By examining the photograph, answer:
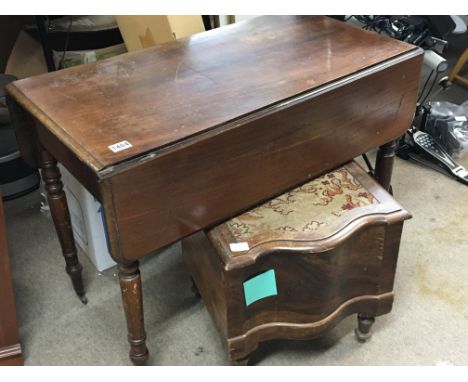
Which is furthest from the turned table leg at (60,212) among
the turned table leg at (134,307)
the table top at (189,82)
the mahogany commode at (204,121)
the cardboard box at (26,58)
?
the cardboard box at (26,58)

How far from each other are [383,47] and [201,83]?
1.62 ft

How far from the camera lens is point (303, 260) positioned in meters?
1.25

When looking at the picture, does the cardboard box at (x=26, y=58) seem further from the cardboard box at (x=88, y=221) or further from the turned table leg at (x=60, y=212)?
the turned table leg at (x=60, y=212)

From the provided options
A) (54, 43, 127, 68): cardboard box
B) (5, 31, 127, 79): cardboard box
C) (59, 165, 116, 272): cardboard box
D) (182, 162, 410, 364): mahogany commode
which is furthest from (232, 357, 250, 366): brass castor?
(5, 31, 127, 79): cardboard box

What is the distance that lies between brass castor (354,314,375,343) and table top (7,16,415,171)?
648mm

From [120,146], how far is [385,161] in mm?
848

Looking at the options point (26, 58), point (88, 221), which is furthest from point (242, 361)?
point (26, 58)

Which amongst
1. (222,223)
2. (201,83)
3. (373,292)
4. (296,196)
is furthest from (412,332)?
(201,83)

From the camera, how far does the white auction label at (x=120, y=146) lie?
1032mm

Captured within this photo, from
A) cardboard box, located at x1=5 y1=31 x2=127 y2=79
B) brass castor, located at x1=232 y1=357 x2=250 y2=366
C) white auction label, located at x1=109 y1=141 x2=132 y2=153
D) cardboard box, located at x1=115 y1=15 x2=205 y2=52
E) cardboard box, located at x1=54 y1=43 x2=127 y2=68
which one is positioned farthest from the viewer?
cardboard box, located at x1=5 y1=31 x2=127 y2=79

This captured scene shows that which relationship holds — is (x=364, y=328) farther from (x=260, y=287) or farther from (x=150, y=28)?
(x=150, y=28)

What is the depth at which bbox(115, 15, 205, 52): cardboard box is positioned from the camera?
74.5 inches

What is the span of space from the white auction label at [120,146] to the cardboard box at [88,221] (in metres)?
0.54

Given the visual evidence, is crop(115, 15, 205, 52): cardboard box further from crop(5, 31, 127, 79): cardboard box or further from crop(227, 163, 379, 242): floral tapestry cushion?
crop(227, 163, 379, 242): floral tapestry cushion
